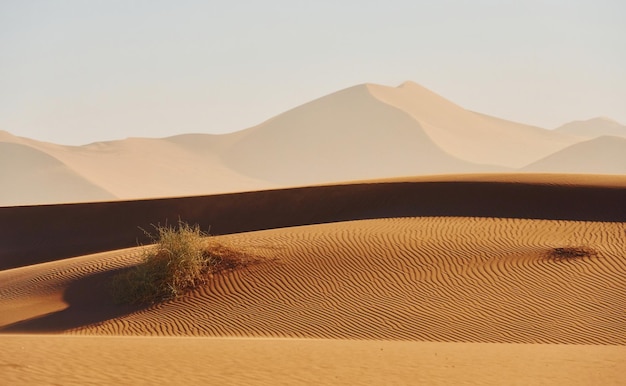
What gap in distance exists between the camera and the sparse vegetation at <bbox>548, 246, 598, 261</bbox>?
71.6ft

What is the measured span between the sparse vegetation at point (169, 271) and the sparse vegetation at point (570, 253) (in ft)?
26.0

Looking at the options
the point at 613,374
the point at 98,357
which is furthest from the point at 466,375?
the point at 98,357

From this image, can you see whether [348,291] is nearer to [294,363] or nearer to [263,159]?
[294,363]

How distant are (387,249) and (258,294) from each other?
4.05 metres

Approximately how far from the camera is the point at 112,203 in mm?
38469

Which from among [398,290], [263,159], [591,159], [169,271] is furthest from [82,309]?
[263,159]

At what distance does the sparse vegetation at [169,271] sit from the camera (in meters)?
22.0

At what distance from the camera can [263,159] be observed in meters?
180

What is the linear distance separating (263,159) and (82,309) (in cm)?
15818

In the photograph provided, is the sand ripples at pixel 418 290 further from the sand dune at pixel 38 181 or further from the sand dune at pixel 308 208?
the sand dune at pixel 38 181

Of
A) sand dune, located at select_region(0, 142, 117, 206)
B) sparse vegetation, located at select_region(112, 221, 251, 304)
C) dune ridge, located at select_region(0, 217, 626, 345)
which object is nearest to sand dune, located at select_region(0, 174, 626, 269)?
dune ridge, located at select_region(0, 217, 626, 345)

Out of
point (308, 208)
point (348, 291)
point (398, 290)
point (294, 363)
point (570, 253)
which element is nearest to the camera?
point (294, 363)

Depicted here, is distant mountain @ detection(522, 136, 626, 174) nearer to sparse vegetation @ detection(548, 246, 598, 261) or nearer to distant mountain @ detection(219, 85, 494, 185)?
distant mountain @ detection(219, 85, 494, 185)

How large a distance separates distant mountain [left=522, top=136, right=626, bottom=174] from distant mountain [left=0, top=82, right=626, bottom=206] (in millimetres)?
193
